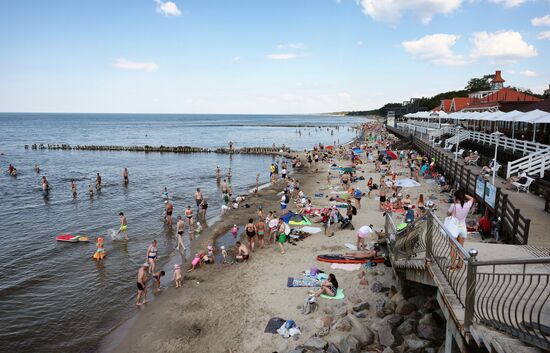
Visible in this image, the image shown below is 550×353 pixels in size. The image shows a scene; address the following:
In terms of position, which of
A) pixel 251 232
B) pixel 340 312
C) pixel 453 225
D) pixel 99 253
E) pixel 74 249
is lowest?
pixel 74 249

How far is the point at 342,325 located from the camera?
857 centimetres

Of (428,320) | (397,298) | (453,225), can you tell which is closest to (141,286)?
(397,298)

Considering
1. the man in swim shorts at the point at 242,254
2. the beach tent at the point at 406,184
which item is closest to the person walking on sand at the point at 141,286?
the man in swim shorts at the point at 242,254

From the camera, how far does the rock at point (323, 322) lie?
8867 millimetres

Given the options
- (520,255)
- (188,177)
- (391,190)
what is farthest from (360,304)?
(188,177)

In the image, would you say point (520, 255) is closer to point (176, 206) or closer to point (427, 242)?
point (427, 242)

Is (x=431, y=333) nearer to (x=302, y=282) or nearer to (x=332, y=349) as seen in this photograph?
(x=332, y=349)

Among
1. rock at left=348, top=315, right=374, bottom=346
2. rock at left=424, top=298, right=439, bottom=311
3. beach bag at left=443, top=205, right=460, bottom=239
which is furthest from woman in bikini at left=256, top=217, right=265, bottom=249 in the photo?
beach bag at left=443, top=205, right=460, bottom=239

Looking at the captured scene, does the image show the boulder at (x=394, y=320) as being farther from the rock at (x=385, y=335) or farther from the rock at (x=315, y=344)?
the rock at (x=315, y=344)

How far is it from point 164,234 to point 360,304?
11362 mm

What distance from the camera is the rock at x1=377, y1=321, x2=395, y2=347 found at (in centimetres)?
770

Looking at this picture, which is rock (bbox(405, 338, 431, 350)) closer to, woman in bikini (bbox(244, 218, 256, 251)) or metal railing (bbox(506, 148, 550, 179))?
woman in bikini (bbox(244, 218, 256, 251))

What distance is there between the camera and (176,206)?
23438mm

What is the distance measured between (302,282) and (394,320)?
133 inches
